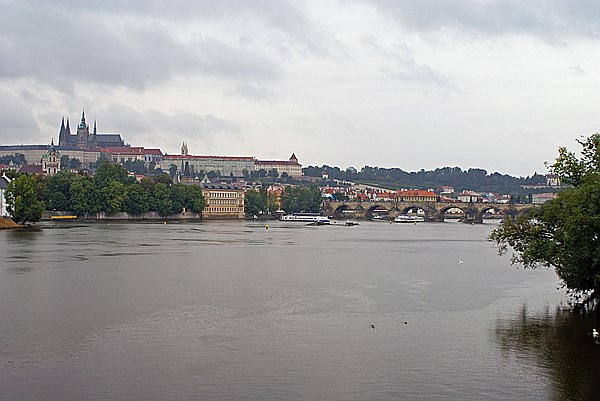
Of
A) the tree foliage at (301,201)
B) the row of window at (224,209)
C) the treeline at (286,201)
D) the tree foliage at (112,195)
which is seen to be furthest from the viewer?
the tree foliage at (301,201)

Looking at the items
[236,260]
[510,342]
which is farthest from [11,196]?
[510,342]

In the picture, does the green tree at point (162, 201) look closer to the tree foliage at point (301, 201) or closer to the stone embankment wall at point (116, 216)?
the stone embankment wall at point (116, 216)

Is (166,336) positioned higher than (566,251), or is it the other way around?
(566,251)

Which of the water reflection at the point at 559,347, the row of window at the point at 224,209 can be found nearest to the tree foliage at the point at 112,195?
the row of window at the point at 224,209

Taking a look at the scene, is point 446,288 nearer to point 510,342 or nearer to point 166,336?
point 510,342

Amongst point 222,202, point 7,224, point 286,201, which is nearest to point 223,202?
point 222,202

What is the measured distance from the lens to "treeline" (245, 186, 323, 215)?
372 ft

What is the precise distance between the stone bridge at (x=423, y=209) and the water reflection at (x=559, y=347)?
80.9m

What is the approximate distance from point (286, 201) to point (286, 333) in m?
99.2

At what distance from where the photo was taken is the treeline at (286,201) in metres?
113

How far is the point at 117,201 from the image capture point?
85.9 metres

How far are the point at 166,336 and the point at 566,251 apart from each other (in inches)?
406

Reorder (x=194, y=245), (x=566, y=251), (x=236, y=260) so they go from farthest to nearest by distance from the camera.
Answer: (x=194, y=245) → (x=236, y=260) → (x=566, y=251)

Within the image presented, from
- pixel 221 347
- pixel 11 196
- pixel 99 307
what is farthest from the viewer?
pixel 11 196
